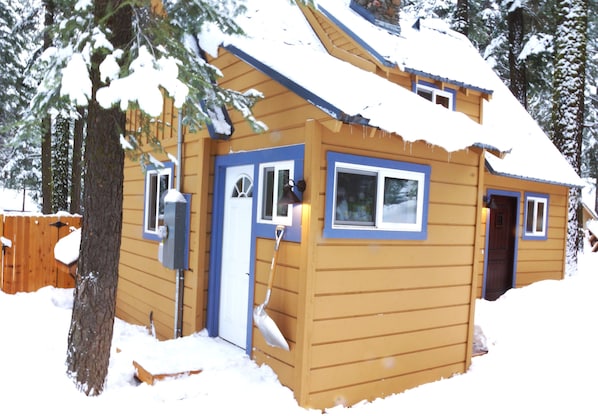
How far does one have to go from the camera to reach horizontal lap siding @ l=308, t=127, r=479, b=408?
4.43m

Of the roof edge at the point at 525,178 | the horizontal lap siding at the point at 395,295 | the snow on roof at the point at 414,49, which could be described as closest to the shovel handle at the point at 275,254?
the horizontal lap siding at the point at 395,295

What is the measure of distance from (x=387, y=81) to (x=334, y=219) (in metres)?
2.05

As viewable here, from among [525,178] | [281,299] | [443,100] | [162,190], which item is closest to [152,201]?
[162,190]

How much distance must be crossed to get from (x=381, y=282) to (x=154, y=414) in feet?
7.97

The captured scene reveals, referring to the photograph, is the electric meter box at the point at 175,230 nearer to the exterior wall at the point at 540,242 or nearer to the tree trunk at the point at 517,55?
the exterior wall at the point at 540,242

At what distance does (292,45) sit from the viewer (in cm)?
582

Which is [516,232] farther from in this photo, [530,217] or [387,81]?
[387,81]

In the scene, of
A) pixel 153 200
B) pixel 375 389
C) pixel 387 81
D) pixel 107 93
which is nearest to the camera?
pixel 107 93

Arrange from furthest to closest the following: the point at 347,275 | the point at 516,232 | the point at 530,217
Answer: the point at 530,217
the point at 516,232
the point at 347,275

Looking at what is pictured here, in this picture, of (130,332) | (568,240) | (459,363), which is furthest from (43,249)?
(568,240)

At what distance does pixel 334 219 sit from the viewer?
4.46 meters

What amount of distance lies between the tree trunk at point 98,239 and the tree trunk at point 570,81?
942 cm

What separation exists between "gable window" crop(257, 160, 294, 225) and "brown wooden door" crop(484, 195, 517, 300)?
19.9 ft

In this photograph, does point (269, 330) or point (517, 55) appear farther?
point (517, 55)
